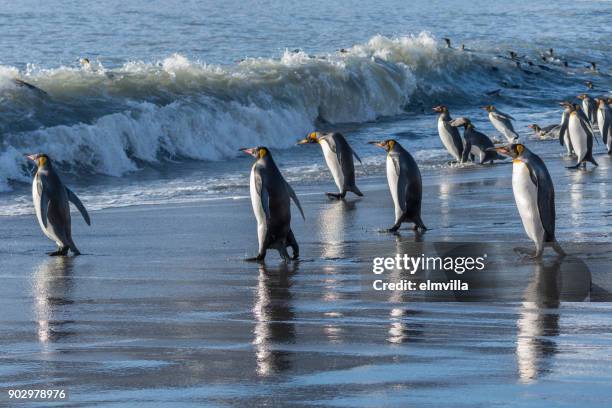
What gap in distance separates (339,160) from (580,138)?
13.3ft

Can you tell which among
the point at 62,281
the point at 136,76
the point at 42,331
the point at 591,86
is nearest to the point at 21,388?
the point at 42,331

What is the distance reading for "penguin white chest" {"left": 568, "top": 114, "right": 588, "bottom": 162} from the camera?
1588 centimetres

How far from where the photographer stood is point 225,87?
2327 centimetres

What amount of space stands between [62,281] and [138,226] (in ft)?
8.73

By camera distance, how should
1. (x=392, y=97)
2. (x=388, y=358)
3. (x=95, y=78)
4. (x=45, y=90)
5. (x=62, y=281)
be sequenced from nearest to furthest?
(x=388, y=358)
(x=62, y=281)
(x=45, y=90)
(x=95, y=78)
(x=392, y=97)

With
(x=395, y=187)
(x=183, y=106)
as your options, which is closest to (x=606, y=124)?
(x=183, y=106)

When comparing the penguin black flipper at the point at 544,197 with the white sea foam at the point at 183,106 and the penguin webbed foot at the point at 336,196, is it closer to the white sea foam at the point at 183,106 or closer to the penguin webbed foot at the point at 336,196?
the penguin webbed foot at the point at 336,196

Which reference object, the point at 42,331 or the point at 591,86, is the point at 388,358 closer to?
the point at 42,331

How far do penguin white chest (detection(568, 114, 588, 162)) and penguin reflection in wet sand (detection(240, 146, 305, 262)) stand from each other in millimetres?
7321

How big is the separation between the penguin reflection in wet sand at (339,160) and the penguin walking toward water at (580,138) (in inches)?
131

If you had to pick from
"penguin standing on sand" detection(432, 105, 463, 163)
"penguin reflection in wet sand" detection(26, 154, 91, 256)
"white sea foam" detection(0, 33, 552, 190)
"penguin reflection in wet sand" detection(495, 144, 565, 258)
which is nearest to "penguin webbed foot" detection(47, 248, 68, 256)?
"penguin reflection in wet sand" detection(26, 154, 91, 256)

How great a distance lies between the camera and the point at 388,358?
18.3ft

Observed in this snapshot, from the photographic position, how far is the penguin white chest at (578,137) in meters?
15.9

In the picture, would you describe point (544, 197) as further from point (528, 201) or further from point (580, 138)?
point (580, 138)
